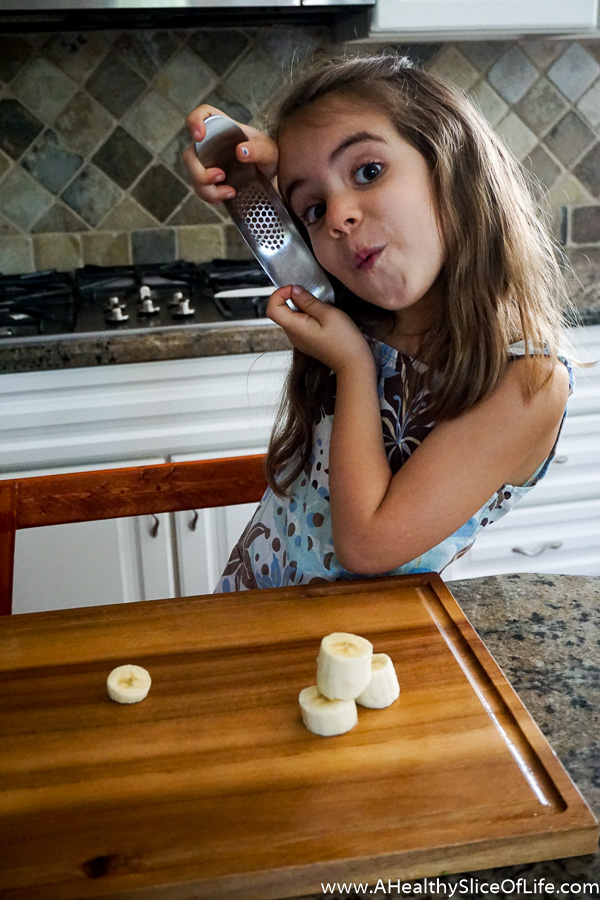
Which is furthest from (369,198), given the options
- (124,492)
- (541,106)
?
(541,106)

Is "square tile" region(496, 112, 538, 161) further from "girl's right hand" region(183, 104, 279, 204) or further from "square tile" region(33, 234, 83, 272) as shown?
"girl's right hand" region(183, 104, 279, 204)

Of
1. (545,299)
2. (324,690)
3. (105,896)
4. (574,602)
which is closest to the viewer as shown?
(105,896)

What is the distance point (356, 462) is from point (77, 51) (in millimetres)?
1590

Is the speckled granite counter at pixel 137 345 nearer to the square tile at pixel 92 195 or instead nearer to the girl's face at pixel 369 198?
the square tile at pixel 92 195

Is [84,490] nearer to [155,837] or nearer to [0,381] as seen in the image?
[155,837]

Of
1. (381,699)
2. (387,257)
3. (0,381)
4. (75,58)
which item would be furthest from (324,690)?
(75,58)

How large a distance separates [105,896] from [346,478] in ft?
1.49

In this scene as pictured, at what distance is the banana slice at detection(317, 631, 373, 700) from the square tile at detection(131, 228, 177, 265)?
1.69 m

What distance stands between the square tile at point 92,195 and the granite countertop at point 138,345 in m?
0.62

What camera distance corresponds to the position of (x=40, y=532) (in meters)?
1.65

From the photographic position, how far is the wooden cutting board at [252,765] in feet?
1.56

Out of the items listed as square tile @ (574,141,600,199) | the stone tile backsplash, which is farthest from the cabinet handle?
square tile @ (574,141,600,199)

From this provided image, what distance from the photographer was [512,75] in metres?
2.15

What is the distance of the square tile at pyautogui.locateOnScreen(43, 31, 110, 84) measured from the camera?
199cm
